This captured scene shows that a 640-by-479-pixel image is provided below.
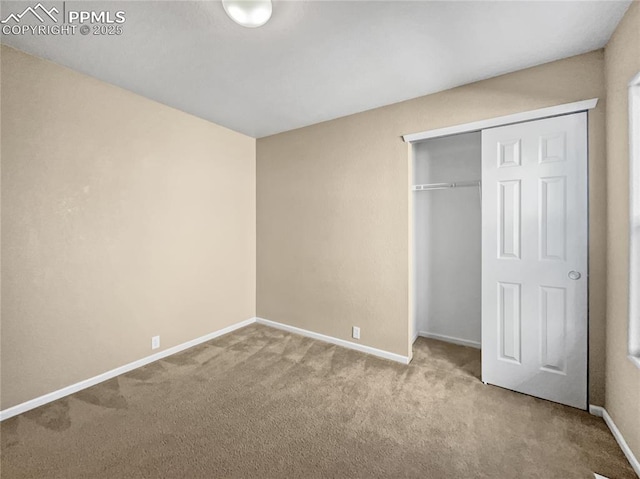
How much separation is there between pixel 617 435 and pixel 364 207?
2.45 metres

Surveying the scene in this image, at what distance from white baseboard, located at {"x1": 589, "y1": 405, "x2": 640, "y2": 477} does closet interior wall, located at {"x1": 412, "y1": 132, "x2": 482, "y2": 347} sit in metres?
1.20

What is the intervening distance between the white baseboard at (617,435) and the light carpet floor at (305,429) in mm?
38

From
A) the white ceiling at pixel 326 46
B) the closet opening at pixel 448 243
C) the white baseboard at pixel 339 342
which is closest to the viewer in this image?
the white ceiling at pixel 326 46

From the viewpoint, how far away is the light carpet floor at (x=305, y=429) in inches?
60.4

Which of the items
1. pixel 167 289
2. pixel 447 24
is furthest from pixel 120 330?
pixel 447 24

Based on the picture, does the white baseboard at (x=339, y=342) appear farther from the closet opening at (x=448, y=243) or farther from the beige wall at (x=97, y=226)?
the beige wall at (x=97, y=226)

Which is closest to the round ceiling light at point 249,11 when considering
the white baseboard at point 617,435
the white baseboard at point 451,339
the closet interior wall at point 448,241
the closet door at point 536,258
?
the closet door at point 536,258

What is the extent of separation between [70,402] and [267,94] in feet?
9.97

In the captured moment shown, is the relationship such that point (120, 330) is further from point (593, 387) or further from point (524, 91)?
point (524, 91)

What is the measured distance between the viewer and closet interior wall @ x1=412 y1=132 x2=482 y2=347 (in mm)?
3129

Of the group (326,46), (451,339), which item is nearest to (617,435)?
(451,339)

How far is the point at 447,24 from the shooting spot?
1.68 metres

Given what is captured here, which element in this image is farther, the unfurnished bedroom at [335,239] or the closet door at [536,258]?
the closet door at [536,258]

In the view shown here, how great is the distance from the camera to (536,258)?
84.1 inches
